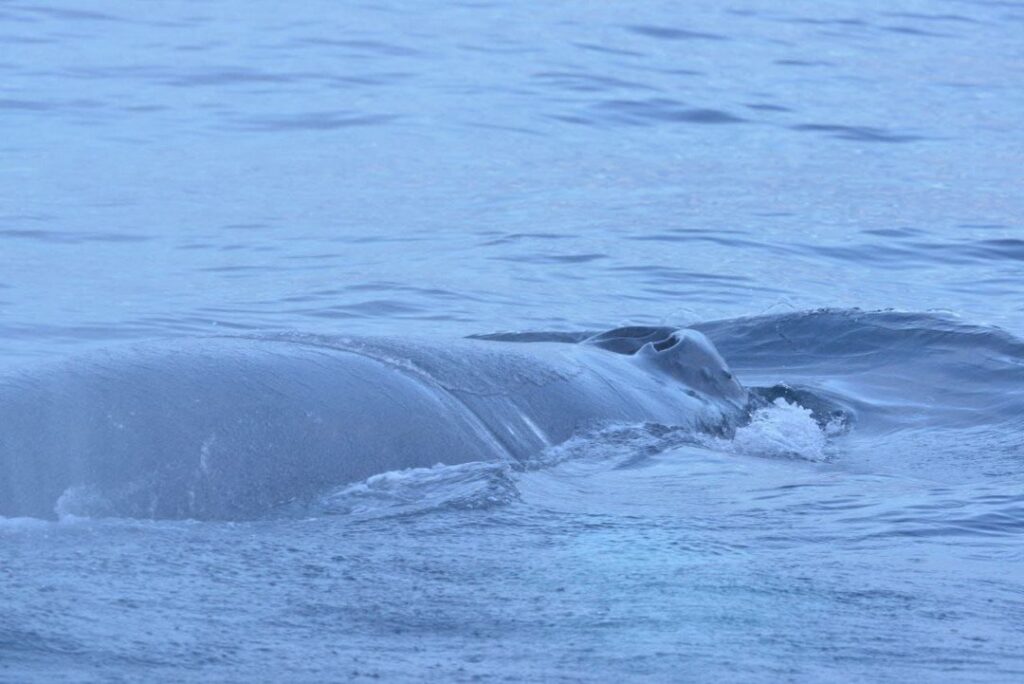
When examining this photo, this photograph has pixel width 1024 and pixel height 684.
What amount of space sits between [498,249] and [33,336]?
4.76 meters

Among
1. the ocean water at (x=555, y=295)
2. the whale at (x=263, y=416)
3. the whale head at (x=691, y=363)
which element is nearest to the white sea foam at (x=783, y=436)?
the ocean water at (x=555, y=295)

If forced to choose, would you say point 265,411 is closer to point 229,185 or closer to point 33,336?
point 33,336

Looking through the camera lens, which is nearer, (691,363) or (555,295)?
(691,363)

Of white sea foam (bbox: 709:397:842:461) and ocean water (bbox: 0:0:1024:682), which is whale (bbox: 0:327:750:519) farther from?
white sea foam (bbox: 709:397:842:461)

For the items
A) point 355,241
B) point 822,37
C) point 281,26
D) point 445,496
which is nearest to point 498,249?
point 355,241

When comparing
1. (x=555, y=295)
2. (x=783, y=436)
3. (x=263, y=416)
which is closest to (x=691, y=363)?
(x=783, y=436)

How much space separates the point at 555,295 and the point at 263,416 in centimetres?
694

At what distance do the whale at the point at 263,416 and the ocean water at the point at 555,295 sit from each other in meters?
0.07

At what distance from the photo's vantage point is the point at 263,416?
6.26 meters

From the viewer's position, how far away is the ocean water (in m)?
5.29

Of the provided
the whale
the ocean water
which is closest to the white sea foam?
the ocean water

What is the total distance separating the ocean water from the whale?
2.7 inches

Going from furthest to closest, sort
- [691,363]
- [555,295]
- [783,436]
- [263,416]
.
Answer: [555,295] < [691,363] < [783,436] < [263,416]

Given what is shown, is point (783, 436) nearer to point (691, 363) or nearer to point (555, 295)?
point (691, 363)
